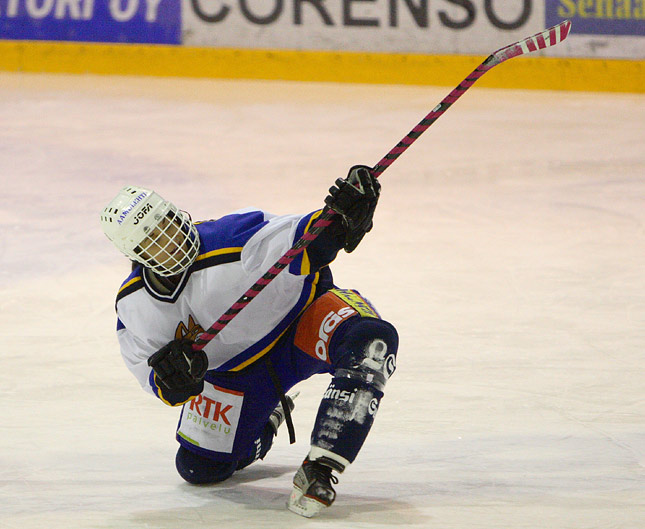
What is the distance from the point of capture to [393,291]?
15.1 feet

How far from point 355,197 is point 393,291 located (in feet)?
6.47

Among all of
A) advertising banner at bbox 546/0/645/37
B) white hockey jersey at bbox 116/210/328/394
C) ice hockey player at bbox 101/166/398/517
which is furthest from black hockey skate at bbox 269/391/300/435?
advertising banner at bbox 546/0/645/37

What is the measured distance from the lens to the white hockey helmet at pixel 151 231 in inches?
107

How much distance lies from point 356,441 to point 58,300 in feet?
7.10

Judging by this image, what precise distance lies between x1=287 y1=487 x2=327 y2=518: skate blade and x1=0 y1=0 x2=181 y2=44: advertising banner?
6486 mm

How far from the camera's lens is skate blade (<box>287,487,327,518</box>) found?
2656 millimetres

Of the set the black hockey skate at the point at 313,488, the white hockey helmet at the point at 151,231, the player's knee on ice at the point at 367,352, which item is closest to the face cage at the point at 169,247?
the white hockey helmet at the point at 151,231

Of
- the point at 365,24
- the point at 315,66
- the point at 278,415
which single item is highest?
the point at 365,24

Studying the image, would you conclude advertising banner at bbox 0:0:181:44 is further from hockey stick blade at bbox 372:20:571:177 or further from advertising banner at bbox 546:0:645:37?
hockey stick blade at bbox 372:20:571:177

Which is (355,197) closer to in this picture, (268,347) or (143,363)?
(268,347)

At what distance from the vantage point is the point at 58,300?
4.50 m

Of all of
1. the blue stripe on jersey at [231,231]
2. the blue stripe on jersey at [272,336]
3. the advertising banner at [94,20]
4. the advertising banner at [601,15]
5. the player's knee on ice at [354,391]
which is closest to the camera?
the player's knee on ice at [354,391]

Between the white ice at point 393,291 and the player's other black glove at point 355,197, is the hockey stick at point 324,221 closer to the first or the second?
the player's other black glove at point 355,197

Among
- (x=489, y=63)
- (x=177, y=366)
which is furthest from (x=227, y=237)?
(x=489, y=63)
